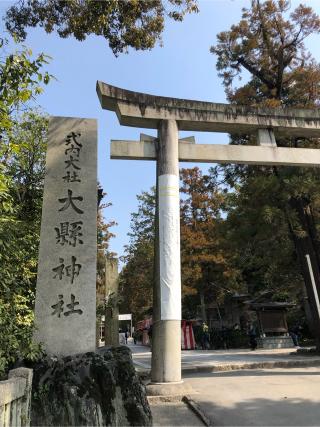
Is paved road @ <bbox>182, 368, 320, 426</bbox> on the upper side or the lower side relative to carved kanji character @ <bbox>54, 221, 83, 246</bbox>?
lower

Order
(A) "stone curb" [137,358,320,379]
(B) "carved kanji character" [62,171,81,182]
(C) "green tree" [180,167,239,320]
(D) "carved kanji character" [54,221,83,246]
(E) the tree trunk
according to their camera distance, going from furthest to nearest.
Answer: (C) "green tree" [180,167,239,320]
(E) the tree trunk
(A) "stone curb" [137,358,320,379]
(B) "carved kanji character" [62,171,81,182]
(D) "carved kanji character" [54,221,83,246]

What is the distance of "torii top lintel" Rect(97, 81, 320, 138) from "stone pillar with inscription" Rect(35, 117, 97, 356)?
156 centimetres

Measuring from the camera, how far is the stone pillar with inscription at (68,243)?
629cm

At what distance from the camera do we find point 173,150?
9086mm

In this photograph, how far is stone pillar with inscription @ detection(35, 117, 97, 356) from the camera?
6285 mm

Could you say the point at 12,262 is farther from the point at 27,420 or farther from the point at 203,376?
the point at 203,376

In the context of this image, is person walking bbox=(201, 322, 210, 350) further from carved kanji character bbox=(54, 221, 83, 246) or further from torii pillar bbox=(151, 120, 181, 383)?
carved kanji character bbox=(54, 221, 83, 246)

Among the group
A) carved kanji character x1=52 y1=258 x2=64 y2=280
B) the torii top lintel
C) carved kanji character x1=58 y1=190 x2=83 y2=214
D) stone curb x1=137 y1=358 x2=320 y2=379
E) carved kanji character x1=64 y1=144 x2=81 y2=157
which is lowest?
stone curb x1=137 y1=358 x2=320 y2=379

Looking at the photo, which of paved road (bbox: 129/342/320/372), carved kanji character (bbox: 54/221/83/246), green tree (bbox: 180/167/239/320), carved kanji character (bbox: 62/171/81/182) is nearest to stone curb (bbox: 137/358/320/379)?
paved road (bbox: 129/342/320/372)

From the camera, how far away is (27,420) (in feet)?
13.5

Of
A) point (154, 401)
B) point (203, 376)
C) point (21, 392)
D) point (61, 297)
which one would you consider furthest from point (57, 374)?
point (203, 376)

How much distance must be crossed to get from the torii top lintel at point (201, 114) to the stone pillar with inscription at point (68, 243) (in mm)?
1562

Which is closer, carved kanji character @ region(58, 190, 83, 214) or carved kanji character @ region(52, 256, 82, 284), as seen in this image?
carved kanji character @ region(52, 256, 82, 284)

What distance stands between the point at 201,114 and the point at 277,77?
8.78m
